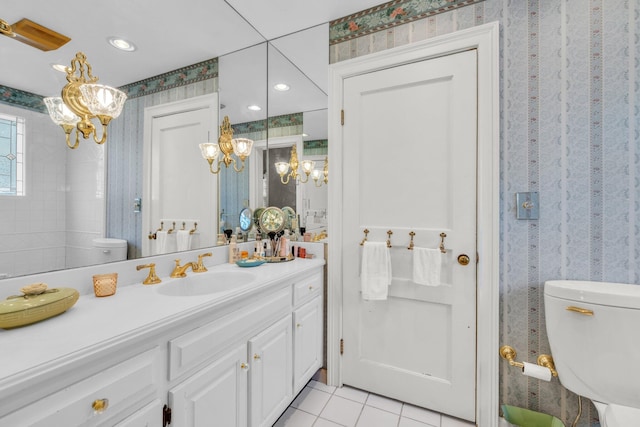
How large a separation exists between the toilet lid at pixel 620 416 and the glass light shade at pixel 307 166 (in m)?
2.01

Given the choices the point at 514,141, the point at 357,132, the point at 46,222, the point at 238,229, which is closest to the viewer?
the point at 46,222

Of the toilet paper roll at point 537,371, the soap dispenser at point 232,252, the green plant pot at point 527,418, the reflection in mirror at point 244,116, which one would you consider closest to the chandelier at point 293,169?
the reflection in mirror at point 244,116

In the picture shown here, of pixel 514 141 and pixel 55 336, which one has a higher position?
pixel 514 141

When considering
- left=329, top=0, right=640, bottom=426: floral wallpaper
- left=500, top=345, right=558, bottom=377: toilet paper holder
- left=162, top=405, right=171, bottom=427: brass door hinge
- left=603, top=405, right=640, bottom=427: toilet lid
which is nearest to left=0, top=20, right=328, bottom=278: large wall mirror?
left=162, top=405, right=171, bottom=427: brass door hinge

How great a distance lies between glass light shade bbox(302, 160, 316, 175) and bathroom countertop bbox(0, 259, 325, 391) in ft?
3.80

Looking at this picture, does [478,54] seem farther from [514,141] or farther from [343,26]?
[343,26]

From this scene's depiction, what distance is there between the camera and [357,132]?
182 centimetres

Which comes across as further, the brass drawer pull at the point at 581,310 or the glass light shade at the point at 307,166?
the glass light shade at the point at 307,166

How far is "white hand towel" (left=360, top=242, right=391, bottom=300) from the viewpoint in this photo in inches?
66.7

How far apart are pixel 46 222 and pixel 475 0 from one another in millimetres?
2362

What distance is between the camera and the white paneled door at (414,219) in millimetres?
1568

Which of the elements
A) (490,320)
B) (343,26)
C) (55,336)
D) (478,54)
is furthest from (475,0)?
(55,336)

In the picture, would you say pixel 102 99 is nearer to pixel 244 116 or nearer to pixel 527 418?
pixel 244 116

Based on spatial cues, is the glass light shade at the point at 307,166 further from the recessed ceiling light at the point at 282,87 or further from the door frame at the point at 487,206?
the door frame at the point at 487,206
